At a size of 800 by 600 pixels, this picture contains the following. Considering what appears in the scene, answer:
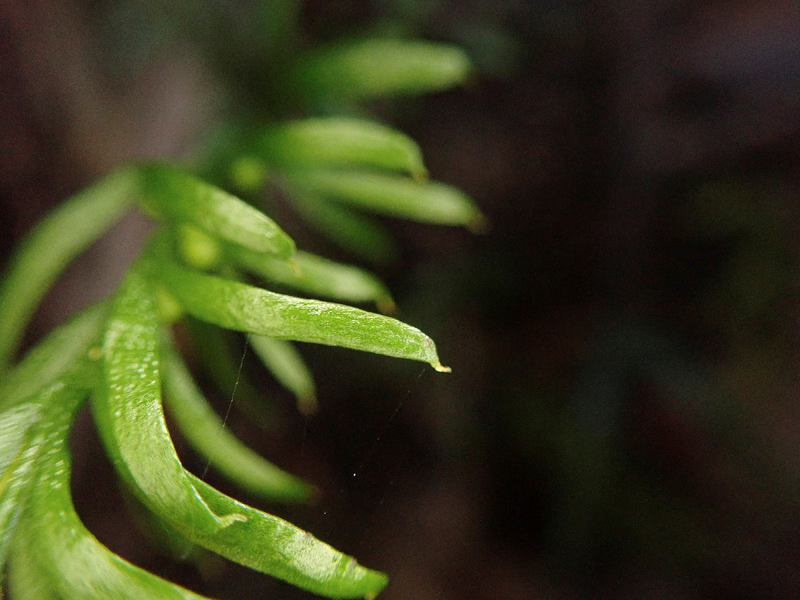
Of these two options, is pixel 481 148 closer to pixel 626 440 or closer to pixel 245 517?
pixel 626 440

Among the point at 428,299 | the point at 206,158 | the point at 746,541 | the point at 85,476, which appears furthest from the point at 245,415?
the point at 746,541

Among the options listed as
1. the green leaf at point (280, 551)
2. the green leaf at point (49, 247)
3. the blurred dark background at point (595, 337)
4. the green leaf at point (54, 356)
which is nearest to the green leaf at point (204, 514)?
the green leaf at point (280, 551)

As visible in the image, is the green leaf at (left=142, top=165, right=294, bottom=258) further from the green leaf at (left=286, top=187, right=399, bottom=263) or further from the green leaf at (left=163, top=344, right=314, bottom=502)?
the green leaf at (left=286, top=187, right=399, bottom=263)

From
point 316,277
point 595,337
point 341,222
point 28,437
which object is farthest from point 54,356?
point 595,337

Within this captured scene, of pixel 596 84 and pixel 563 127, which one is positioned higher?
pixel 596 84

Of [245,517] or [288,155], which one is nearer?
[245,517]

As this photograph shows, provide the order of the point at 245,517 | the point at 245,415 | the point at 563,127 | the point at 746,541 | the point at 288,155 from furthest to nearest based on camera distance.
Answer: the point at 563,127 → the point at 746,541 → the point at 245,415 → the point at 288,155 → the point at 245,517

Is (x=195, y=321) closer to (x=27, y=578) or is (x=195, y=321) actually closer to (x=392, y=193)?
(x=392, y=193)
